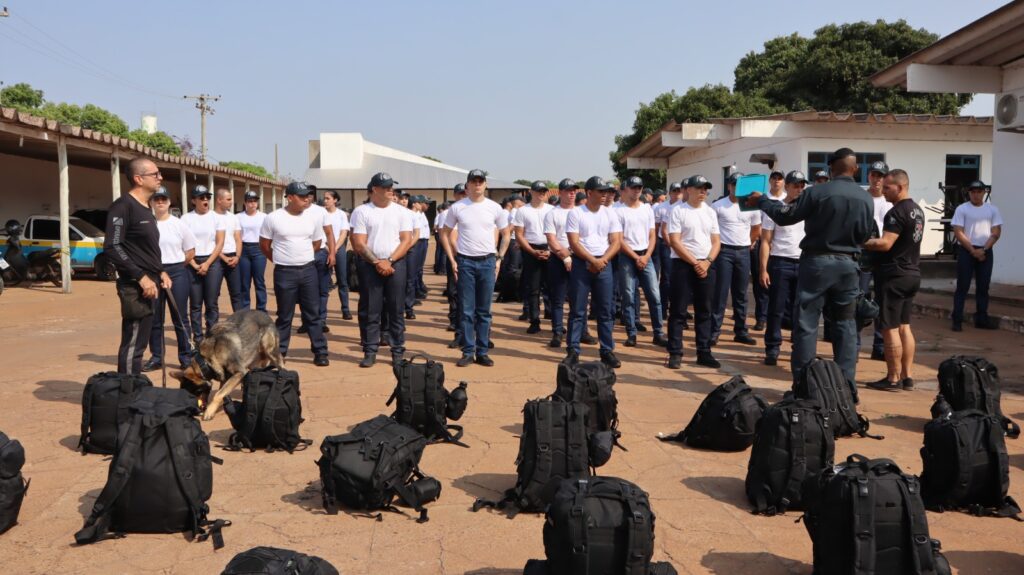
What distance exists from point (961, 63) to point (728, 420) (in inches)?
432

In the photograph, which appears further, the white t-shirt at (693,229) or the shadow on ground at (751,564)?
the white t-shirt at (693,229)

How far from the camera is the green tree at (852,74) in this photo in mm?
34062

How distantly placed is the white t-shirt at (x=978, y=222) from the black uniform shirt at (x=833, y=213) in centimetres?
499

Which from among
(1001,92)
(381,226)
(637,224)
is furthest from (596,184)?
(1001,92)

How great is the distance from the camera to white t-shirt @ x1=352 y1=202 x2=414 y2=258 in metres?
8.37

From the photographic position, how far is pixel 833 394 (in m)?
5.65

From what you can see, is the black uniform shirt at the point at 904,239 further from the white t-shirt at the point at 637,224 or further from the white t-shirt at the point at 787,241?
the white t-shirt at the point at 637,224

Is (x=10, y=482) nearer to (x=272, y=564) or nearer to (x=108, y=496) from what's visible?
(x=108, y=496)

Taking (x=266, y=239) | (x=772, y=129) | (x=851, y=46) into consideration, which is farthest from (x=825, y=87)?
(x=266, y=239)

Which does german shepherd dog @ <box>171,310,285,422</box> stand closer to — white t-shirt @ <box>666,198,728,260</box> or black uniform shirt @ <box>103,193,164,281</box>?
black uniform shirt @ <box>103,193,164,281</box>

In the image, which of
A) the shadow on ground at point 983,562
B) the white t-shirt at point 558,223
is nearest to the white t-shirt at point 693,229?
the white t-shirt at point 558,223

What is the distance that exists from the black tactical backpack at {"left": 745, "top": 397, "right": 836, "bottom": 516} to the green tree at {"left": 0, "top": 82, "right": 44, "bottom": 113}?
52943 mm

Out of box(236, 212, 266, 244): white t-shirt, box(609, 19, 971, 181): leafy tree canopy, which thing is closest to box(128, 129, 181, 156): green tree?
box(609, 19, 971, 181): leafy tree canopy

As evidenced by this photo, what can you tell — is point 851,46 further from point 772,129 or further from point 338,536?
point 338,536
